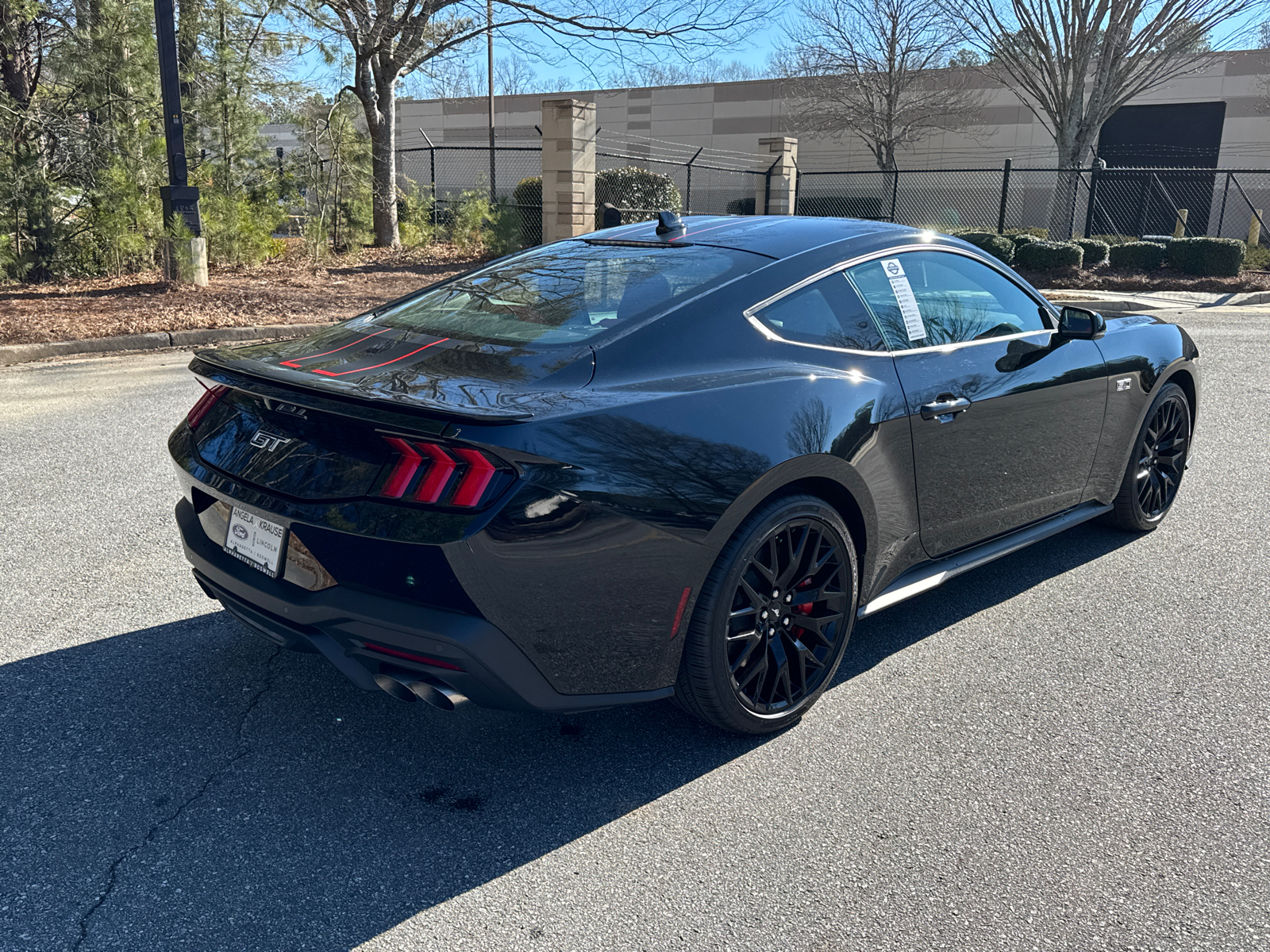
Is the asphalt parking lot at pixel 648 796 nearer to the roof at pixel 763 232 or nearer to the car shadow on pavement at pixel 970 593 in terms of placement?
the car shadow on pavement at pixel 970 593

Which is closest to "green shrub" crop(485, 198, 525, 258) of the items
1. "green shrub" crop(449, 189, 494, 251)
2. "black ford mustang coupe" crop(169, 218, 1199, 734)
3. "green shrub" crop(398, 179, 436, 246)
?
"green shrub" crop(449, 189, 494, 251)

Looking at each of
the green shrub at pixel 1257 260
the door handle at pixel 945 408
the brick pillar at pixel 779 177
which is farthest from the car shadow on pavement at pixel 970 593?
the brick pillar at pixel 779 177

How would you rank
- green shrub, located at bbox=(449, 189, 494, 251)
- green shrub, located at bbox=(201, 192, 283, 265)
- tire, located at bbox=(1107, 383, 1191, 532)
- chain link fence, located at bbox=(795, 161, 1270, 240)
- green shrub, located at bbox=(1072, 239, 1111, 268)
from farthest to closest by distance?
1. chain link fence, located at bbox=(795, 161, 1270, 240)
2. green shrub, located at bbox=(449, 189, 494, 251)
3. green shrub, located at bbox=(1072, 239, 1111, 268)
4. green shrub, located at bbox=(201, 192, 283, 265)
5. tire, located at bbox=(1107, 383, 1191, 532)

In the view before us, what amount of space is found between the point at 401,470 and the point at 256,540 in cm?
57

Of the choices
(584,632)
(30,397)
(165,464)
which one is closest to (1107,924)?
(584,632)

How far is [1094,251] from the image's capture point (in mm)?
19688

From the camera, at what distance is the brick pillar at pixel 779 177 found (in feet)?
76.2

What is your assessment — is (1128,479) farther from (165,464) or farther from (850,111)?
(850,111)

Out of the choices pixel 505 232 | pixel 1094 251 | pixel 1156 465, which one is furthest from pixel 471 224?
pixel 1156 465

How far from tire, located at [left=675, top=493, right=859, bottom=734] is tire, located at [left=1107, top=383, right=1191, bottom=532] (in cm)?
220

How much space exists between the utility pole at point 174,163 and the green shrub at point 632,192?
32.1ft

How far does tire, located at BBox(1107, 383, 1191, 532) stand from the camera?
4.67m

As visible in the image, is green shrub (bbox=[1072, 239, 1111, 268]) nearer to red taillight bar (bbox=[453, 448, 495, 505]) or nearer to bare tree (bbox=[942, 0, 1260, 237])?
bare tree (bbox=[942, 0, 1260, 237])

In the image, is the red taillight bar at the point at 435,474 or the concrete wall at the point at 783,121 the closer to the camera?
the red taillight bar at the point at 435,474
